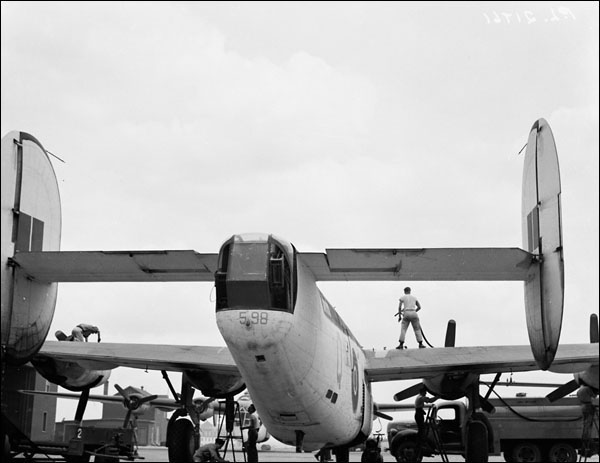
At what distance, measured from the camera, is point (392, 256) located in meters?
10.0

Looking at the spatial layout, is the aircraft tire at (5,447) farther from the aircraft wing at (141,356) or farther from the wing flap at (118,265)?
the wing flap at (118,265)

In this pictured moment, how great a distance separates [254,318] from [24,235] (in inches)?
164

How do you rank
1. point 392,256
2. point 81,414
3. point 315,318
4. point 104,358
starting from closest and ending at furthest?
point 392,256 < point 315,318 < point 104,358 < point 81,414

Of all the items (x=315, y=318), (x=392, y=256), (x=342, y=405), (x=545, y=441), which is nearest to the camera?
(x=392, y=256)

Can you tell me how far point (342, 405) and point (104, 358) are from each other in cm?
567

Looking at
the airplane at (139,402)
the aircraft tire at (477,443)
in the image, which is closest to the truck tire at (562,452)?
the airplane at (139,402)

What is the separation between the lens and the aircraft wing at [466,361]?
16.0m

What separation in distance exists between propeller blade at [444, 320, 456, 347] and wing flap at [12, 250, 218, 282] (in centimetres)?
1267

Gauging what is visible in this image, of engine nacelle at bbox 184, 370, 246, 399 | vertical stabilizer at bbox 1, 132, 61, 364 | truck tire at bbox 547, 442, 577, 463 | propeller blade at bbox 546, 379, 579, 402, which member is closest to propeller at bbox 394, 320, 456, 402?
propeller blade at bbox 546, 379, 579, 402

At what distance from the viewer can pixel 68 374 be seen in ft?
57.3

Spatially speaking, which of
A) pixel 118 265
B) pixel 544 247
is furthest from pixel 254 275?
pixel 544 247

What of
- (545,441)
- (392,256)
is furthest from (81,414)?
(545,441)

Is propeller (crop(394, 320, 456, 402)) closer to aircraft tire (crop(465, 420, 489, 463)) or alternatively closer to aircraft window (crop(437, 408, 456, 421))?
aircraft tire (crop(465, 420, 489, 463))

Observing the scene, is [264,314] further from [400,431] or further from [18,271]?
[400,431]
